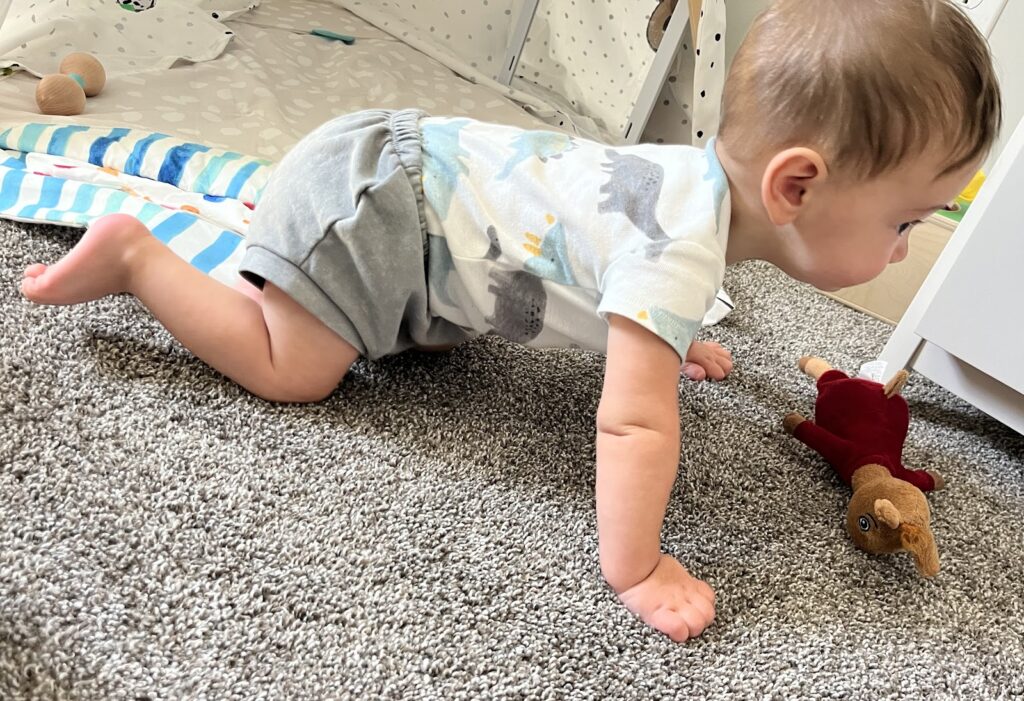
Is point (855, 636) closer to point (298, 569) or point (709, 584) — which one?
point (709, 584)

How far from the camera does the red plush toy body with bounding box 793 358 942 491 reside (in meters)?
0.84

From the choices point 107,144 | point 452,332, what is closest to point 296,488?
point 452,332

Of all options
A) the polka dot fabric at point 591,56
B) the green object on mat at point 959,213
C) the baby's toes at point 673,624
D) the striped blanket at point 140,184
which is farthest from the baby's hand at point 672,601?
the polka dot fabric at point 591,56

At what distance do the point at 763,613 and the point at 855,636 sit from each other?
0.08 meters

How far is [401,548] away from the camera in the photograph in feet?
2.01

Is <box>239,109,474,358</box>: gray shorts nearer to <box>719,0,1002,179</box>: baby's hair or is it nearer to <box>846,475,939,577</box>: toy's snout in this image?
<box>719,0,1002,179</box>: baby's hair

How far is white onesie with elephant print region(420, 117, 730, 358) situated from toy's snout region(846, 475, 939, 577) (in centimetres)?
26

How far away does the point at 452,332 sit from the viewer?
843mm

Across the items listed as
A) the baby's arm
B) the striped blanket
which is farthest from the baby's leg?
the baby's arm

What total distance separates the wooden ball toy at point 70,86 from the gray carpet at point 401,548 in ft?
1.28

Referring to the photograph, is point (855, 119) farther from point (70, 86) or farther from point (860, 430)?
point (70, 86)

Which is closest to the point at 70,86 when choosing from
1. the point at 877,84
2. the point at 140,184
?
the point at 140,184

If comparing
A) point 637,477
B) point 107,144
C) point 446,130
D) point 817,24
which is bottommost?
point 107,144

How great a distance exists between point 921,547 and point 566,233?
1.34ft
